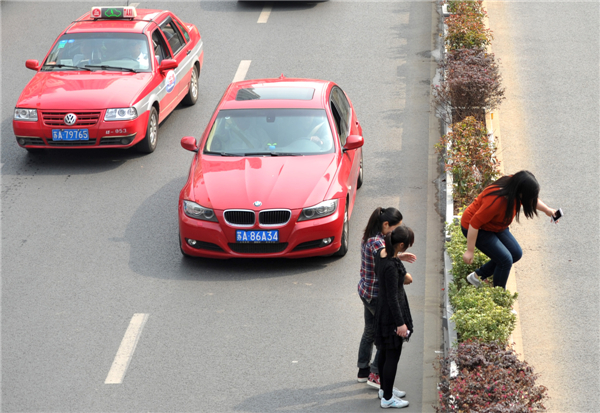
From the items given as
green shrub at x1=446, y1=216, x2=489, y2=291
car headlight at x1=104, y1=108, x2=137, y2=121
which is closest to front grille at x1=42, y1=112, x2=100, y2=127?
car headlight at x1=104, y1=108, x2=137, y2=121

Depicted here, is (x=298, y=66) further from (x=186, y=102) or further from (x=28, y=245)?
(x=28, y=245)

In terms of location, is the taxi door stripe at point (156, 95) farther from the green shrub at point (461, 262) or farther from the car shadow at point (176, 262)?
the green shrub at point (461, 262)

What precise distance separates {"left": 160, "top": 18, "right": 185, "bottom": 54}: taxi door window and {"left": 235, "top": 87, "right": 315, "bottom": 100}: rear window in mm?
3621

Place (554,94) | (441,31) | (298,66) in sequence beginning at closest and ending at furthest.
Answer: (554,94) → (298,66) → (441,31)

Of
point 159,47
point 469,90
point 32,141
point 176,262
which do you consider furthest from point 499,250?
point 159,47

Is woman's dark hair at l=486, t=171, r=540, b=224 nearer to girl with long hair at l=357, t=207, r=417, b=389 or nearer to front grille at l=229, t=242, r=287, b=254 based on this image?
girl with long hair at l=357, t=207, r=417, b=389

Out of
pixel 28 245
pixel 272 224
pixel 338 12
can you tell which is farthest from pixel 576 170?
pixel 338 12

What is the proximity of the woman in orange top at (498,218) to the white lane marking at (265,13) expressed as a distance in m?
12.8

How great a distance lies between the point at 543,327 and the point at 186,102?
8638mm

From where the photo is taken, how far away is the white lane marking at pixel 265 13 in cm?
1933

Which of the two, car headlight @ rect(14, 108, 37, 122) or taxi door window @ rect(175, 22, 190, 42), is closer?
car headlight @ rect(14, 108, 37, 122)

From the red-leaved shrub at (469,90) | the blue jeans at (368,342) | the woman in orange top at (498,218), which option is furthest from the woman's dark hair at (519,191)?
the red-leaved shrub at (469,90)

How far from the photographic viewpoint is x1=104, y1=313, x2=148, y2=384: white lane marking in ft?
24.4

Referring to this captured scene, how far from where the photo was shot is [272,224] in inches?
358
